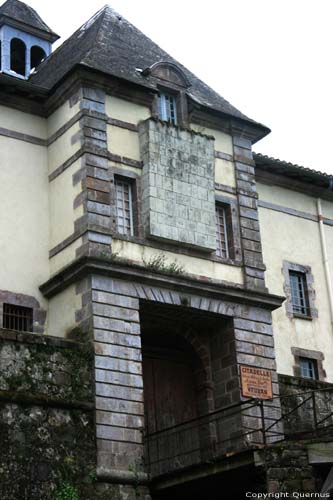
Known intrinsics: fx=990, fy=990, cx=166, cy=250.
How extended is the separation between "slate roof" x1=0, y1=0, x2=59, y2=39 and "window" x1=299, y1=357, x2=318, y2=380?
35.9ft

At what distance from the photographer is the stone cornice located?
755 inches

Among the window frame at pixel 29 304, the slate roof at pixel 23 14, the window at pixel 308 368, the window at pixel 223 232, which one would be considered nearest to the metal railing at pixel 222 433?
the window at pixel 308 368

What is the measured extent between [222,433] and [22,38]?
12141 mm

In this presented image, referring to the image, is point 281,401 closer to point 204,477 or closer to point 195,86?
point 204,477

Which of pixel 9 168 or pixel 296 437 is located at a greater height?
pixel 9 168

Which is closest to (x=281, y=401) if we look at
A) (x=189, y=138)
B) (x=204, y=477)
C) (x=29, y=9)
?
(x=204, y=477)

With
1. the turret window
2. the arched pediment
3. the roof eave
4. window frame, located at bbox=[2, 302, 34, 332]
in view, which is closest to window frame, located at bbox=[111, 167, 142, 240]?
window frame, located at bbox=[2, 302, 34, 332]

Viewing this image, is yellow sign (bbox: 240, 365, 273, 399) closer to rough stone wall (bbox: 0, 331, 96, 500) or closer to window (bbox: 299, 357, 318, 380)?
window (bbox: 299, 357, 318, 380)

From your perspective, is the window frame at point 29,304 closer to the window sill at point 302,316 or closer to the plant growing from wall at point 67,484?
the plant growing from wall at point 67,484

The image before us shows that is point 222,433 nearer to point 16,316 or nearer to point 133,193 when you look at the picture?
point 16,316

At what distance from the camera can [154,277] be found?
65.0 feet

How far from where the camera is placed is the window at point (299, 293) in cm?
2461

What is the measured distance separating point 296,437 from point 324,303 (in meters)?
5.58

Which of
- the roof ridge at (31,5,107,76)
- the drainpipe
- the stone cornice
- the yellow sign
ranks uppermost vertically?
the roof ridge at (31,5,107,76)
